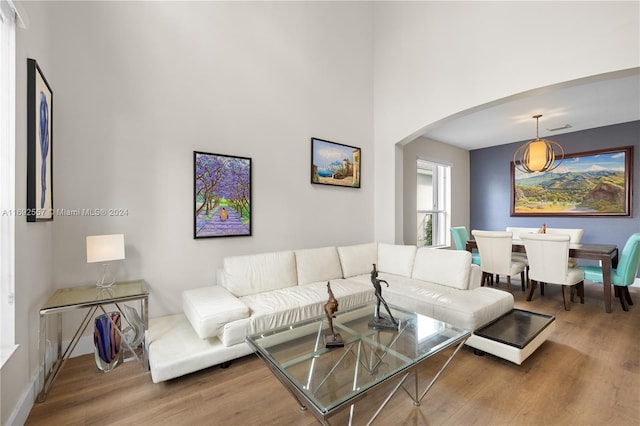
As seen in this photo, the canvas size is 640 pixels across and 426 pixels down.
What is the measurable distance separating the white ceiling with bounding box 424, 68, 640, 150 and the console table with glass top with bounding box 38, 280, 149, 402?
386 cm

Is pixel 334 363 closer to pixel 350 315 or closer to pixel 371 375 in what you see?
pixel 371 375

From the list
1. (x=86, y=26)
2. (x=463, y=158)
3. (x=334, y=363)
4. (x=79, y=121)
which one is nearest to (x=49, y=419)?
(x=334, y=363)

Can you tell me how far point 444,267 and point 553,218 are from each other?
13.9 ft

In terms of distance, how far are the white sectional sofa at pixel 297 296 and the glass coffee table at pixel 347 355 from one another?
1.67ft

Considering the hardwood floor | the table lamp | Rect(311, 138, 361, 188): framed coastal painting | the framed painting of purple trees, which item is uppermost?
Rect(311, 138, 361, 188): framed coastal painting

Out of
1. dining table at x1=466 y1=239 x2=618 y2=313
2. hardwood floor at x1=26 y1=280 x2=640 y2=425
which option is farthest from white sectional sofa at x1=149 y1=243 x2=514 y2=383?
dining table at x1=466 y1=239 x2=618 y2=313

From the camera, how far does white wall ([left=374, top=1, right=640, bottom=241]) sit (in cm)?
246

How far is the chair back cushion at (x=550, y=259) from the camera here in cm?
351

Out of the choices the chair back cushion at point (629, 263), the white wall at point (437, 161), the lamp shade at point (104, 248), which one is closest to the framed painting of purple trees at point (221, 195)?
the lamp shade at point (104, 248)

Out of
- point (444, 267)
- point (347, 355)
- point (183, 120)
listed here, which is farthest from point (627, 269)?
Result: point (183, 120)

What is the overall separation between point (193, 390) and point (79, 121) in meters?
2.37

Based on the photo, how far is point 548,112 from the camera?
443cm

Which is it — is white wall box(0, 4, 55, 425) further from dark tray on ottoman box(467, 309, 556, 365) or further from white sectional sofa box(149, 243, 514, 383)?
dark tray on ottoman box(467, 309, 556, 365)

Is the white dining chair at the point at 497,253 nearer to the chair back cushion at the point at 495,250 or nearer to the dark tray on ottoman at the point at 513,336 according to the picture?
the chair back cushion at the point at 495,250
